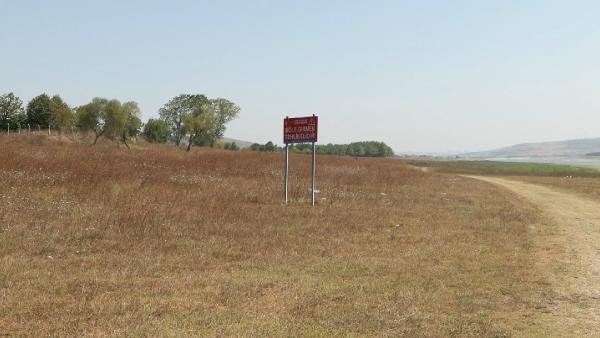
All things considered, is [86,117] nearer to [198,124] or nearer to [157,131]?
[198,124]

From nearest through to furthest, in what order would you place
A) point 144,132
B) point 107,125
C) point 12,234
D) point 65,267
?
1. point 65,267
2. point 12,234
3. point 107,125
4. point 144,132

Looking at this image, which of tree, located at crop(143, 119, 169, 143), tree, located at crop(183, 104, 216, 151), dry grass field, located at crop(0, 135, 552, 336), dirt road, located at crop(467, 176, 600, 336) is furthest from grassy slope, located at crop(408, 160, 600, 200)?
tree, located at crop(143, 119, 169, 143)

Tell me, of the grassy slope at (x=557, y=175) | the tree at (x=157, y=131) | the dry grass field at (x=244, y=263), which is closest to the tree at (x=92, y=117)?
the tree at (x=157, y=131)

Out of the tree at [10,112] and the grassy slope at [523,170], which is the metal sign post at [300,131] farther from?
the tree at [10,112]

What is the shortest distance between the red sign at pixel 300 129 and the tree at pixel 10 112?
208 feet

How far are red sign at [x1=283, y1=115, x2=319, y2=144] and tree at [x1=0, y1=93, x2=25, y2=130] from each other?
2492 inches

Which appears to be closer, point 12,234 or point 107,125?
point 12,234

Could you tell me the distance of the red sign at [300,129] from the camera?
19.7 metres

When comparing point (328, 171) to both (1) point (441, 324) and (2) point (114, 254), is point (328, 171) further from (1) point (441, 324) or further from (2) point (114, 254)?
(1) point (441, 324)

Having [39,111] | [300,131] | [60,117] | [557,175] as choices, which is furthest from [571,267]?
[39,111]

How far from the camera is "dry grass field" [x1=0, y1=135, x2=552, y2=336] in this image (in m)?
6.79

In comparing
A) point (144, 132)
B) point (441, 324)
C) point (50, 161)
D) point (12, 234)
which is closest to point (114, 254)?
point (12, 234)

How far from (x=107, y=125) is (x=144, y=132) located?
132ft

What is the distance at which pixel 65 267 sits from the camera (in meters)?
9.19
